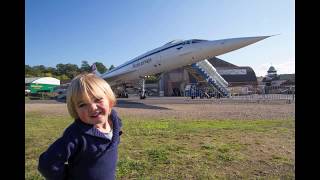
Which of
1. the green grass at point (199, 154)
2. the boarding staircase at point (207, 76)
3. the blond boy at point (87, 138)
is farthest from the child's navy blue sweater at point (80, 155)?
the boarding staircase at point (207, 76)

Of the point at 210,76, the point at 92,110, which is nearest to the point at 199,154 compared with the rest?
the point at 92,110

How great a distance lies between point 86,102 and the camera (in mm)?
1812

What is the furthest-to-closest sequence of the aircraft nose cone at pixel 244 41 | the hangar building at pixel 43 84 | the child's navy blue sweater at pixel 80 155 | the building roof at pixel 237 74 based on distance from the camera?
the building roof at pixel 237 74
the hangar building at pixel 43 84
the aircraft nose cone at pixel 244 41
the child's navy blue sweater at pixel 80 155

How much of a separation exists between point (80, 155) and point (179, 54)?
71.4 feet

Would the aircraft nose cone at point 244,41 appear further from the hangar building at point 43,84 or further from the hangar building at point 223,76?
the hangar building at point 43,84

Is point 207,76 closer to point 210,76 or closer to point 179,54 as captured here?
point 210,76

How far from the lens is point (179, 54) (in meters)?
23.3

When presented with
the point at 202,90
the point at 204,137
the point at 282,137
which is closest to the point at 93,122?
the point at 204,137

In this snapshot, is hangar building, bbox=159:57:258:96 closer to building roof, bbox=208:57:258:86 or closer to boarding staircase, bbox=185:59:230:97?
building roof, bbox=208:57:258:86

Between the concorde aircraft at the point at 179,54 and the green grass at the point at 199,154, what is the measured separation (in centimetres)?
1416

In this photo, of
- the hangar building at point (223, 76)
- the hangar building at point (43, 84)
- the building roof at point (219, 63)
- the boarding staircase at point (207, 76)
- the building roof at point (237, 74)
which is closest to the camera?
the boarding staircase at point (207, 76)

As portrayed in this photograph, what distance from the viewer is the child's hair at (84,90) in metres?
1.80

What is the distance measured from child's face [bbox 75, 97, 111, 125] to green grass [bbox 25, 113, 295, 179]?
240 centimetres
